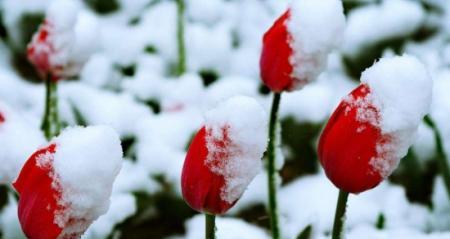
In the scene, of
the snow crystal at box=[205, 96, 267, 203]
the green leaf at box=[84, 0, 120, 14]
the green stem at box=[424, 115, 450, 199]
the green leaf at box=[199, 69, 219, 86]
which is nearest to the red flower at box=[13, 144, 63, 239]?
the snow crystal at box=[205, 96, 267, 203]

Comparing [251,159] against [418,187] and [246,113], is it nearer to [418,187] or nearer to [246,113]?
[246,113]

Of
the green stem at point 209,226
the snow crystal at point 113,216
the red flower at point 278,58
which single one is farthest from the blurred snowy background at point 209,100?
the green stem at point 209,226

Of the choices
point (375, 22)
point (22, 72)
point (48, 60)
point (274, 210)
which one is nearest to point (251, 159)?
point (274, 210)

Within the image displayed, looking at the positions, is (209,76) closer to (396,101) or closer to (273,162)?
(273,162)

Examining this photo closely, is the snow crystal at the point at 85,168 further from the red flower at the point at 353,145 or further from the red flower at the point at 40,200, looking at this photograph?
the red flower at the point at 353,145

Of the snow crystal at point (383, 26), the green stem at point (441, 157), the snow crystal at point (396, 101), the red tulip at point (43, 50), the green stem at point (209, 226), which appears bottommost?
the snow crystal at point (383, 26)

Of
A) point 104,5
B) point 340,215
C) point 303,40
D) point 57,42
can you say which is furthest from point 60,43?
point 104,5
